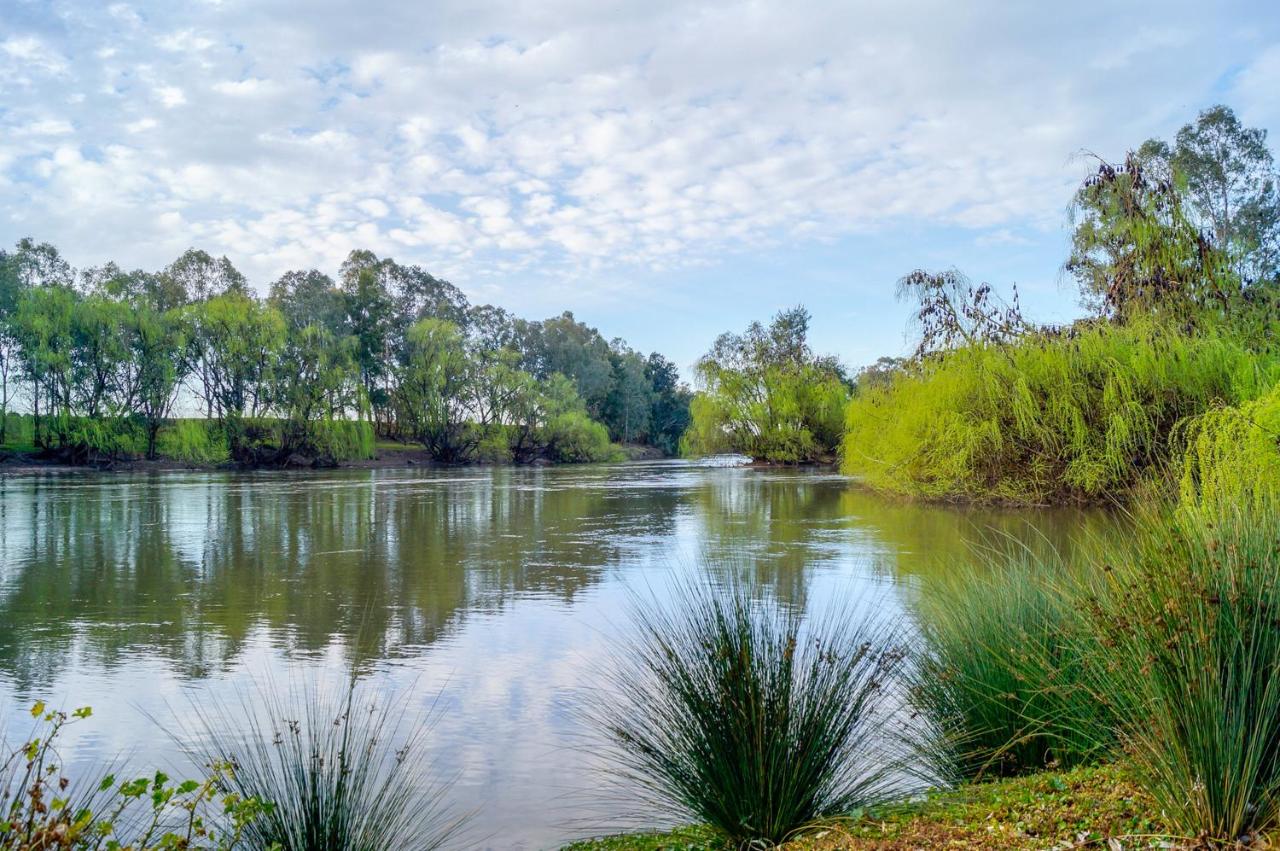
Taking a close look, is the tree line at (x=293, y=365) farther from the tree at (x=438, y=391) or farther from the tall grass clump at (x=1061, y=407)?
the tall grass clump at (x=1061, y=407)

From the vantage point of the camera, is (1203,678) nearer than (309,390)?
Yes

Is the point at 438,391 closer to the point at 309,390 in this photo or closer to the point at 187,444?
the point at 309,390

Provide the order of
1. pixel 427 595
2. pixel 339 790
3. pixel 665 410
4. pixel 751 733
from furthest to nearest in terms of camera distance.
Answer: pixel 665 410 < pixel 427 595 < pixel 751 733 < pixel 339 790

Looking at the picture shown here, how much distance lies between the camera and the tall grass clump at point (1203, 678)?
2949mm

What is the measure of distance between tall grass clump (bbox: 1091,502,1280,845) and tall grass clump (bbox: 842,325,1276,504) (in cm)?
1420

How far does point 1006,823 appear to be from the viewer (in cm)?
316

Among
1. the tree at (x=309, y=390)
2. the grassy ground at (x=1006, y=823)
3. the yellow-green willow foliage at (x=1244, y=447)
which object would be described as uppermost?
the tree at (x=309, y=390)

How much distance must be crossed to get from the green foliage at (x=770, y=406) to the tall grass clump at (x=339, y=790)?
41.1 meters

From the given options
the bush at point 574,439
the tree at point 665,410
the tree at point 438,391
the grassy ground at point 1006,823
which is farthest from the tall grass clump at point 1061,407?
the tree at point 665,410

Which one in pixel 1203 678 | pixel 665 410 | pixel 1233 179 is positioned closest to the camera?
pixel 1203 678

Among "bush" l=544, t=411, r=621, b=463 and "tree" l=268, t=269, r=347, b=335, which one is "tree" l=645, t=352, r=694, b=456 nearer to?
"bush" l=544, t=411, r=621, b=463

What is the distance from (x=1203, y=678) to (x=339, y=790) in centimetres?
303

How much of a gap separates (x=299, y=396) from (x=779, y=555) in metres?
39.0

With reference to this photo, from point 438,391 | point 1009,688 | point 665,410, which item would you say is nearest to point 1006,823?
point 1009,688
